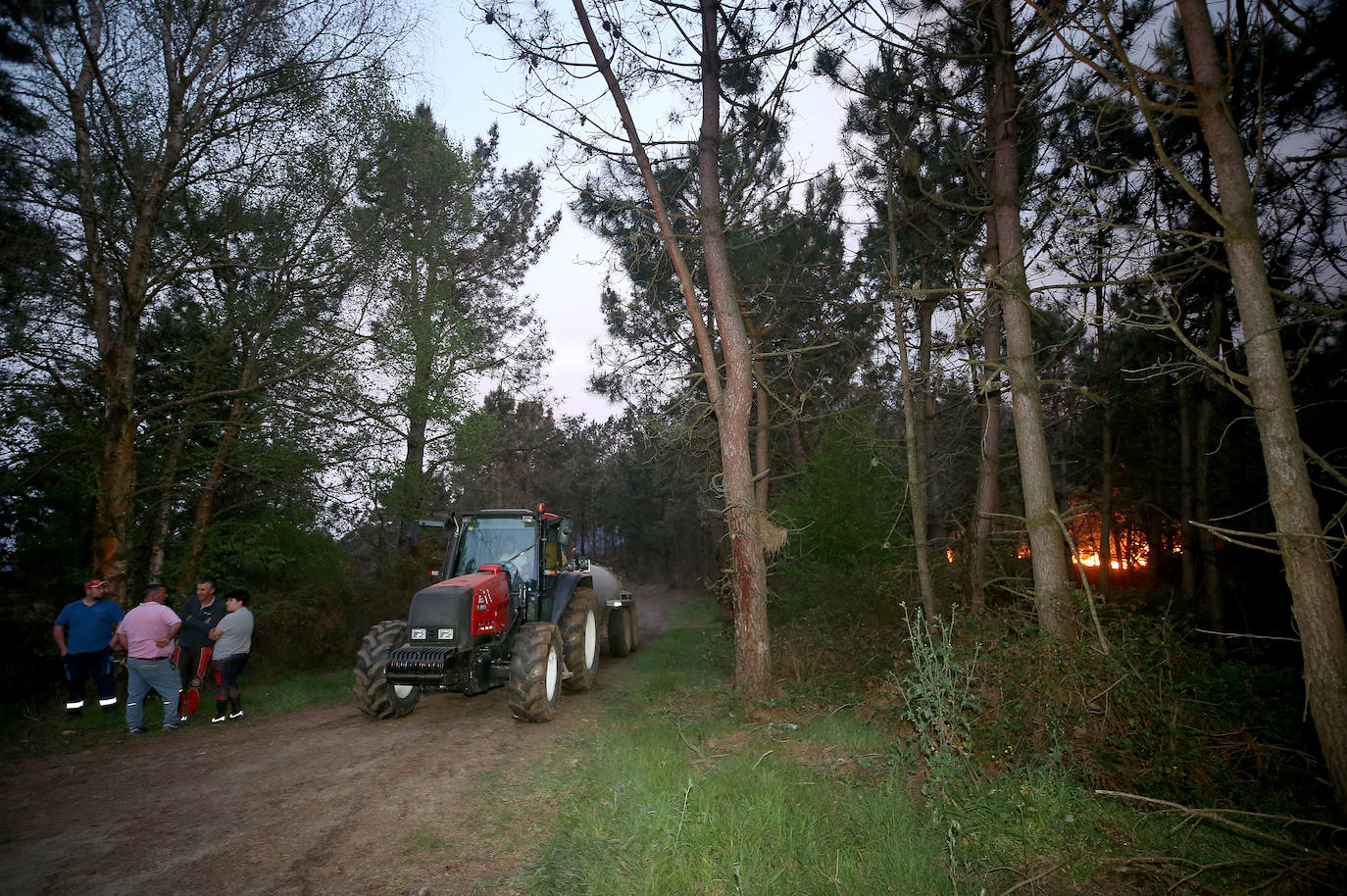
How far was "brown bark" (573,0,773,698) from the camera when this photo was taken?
739 centimetres

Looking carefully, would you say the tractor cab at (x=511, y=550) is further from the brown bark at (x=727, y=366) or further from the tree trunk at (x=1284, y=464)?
the tree trunk at (x=1284, y=464)

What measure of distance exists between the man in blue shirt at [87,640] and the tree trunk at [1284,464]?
10424 millimetres

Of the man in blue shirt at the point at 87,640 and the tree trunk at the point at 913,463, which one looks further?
the tree trunk at the point at 913,463

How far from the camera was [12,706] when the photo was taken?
776cm

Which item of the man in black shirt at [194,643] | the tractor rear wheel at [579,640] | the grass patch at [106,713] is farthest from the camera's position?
the tractor rear wheel at [579,640]

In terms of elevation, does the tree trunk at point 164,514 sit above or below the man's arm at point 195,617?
above

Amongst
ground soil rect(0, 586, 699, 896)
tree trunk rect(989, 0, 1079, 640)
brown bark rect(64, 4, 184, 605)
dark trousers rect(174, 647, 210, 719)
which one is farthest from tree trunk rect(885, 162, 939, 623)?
brown bark rect(64, 4, 184, 605)

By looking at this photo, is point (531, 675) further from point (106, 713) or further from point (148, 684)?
point (106, 713)

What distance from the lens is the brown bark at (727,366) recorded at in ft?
24.2

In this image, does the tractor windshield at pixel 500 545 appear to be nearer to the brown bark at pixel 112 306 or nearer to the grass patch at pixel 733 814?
the grass patch at pixel 733 814

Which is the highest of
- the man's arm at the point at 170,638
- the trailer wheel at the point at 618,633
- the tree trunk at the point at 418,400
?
the tree trunk at the point at 418,400

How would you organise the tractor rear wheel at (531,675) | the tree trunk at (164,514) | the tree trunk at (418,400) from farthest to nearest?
the tree trunk at (418,400) → the tree trunk at (164,514) → the tractor rear wheel at (531,675)

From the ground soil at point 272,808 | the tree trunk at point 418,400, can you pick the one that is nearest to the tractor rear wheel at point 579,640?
the ground soil at point 272,808

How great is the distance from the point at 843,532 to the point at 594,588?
4.53 m
